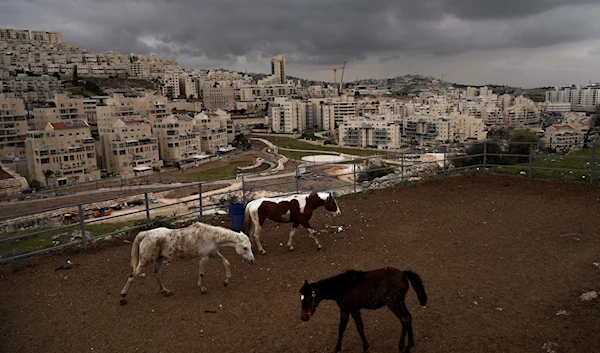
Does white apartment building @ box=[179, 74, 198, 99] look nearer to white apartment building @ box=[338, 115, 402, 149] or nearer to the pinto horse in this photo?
white apartment building @ box=[338, 115, 402, 149]

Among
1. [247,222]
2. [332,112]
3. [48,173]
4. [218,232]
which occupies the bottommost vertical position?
[48,173]

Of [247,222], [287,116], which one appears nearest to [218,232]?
[247,222]

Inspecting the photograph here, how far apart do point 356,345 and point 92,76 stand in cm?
15990

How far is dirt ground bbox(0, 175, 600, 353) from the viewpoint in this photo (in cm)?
505

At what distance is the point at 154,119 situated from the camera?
81.2 metres

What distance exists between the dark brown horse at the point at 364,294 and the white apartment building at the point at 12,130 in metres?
69.2

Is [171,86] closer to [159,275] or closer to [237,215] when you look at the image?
[237,215]

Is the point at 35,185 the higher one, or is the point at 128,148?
the point at 128,148

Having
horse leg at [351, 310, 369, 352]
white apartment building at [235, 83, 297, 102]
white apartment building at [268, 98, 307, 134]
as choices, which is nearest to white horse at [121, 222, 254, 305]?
horse leg at [351, 310, 369, 352]


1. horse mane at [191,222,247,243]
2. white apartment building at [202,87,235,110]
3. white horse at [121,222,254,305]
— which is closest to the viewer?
white horse at [121,222,254,305]

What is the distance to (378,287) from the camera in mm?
4488

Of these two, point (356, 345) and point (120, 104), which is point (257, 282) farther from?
point (120, 104)

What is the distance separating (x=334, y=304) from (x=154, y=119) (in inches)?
3230

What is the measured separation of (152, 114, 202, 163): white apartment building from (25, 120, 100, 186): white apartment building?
41.9 ft
